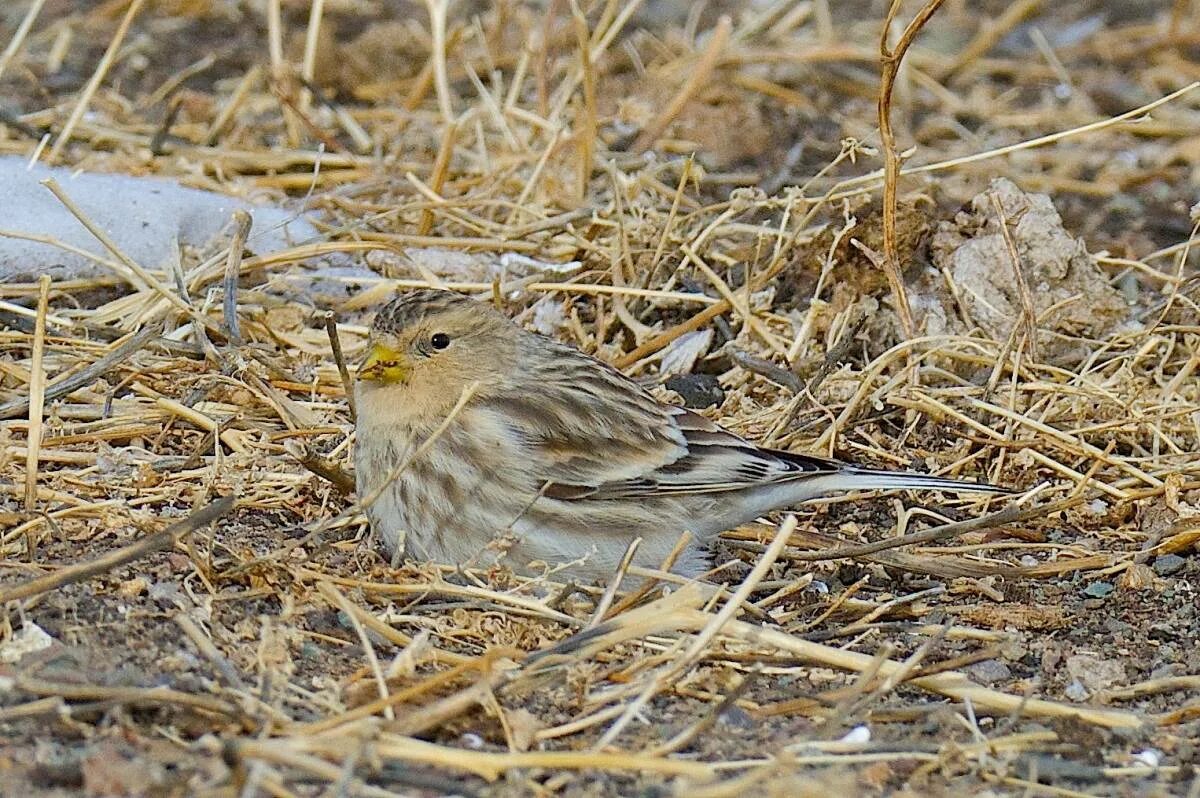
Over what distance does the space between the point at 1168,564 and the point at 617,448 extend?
1.47 m

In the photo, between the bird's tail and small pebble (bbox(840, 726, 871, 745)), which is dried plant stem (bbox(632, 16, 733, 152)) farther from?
small pebble (bbox(840, 726, 871, 745))

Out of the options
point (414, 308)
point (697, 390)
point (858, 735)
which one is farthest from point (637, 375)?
point (858, 735)

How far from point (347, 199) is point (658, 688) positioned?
123 inches

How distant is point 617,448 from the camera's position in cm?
443

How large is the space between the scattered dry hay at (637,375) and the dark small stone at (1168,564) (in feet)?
0.23

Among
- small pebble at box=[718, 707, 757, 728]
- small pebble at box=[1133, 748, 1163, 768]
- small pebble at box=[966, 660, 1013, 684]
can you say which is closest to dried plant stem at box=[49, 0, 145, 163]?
small pebble at box=[718, 707, 757, 728]

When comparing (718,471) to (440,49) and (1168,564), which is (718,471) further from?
(440,49)

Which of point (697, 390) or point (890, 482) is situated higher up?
point (890, 482)

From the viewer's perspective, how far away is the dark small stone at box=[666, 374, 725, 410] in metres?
5.39

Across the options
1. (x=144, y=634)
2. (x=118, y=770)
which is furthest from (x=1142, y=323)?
(x=118, y=770)

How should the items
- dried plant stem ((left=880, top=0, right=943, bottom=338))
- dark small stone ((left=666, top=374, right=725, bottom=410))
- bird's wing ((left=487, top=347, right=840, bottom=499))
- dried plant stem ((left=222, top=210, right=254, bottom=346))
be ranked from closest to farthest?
bird's wing ((left=487, top=347, right=840, bottom=499)), dried plant stem ((left=880, top=0, right=943, bottom=338)), dried plant stem ((left=222, top=210, right=254, bottom=346)), dark small stone ((left=666, top=374, right=725, bottom=410))

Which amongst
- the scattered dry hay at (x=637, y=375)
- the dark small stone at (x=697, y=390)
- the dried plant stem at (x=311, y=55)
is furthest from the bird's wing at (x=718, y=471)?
the dried plant stem at (x=311, y=55)

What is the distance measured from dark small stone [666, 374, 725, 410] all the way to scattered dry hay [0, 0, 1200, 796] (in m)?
0.06

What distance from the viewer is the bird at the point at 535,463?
4242 millimetres
